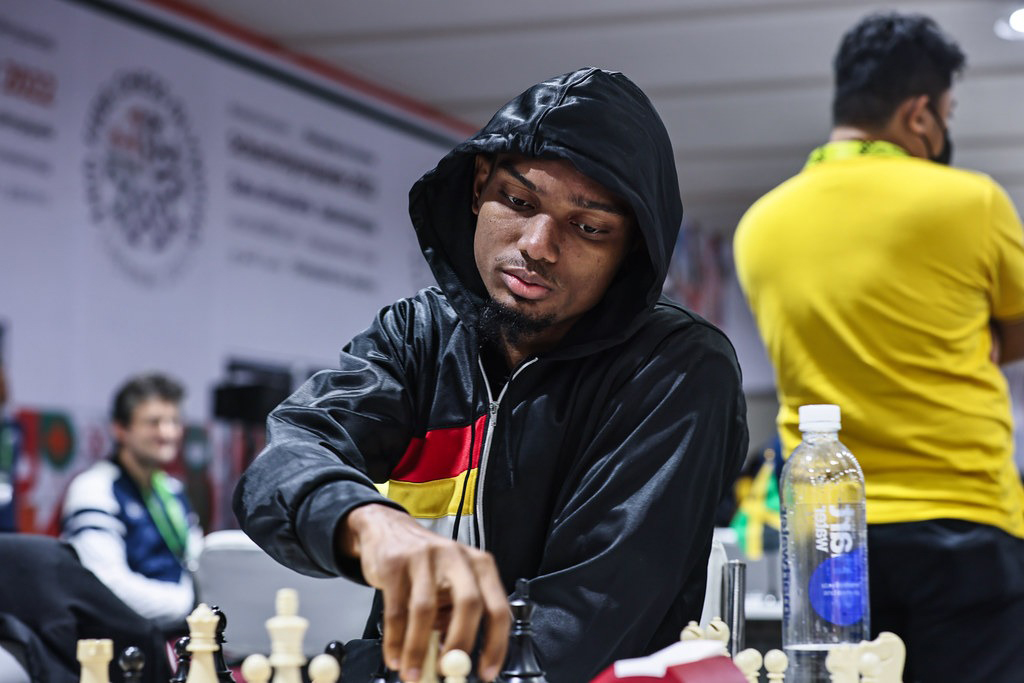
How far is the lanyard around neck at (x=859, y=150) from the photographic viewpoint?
240 cm

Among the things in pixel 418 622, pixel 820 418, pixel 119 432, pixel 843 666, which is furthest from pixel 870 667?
pixel 119 432

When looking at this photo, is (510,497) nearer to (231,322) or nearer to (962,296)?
(962,296)

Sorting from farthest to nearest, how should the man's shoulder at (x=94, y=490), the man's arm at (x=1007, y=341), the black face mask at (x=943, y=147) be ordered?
the man's shoulder at (x=94, y=490) < the black face mask at (x=943, y=147) < the man's arm at (x=1007, y=341)

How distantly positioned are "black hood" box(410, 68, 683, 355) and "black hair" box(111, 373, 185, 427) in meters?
3.51

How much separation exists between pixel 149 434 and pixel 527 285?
3687 millimetres

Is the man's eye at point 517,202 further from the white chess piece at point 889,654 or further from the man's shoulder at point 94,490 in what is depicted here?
the man's shoulder at point 94,490

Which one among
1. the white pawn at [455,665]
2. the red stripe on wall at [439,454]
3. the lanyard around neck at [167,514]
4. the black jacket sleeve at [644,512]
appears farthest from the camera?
the lanyard around neck at [167,514]

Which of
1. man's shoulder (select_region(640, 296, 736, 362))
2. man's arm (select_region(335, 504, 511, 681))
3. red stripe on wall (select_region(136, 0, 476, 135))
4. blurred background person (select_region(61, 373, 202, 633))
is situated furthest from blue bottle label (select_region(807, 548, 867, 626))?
red stripe on wall (select_region(136, 0, 476, 135))

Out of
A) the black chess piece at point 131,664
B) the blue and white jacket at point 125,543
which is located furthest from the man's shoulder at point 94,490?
the black chess piece at point 131,664

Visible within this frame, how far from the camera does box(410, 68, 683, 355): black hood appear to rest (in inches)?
57.6

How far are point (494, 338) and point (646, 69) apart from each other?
16.8 feet

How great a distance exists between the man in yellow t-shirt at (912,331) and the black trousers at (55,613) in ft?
3.83

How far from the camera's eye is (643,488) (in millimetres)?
1421

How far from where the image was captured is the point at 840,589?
57.5 inches
